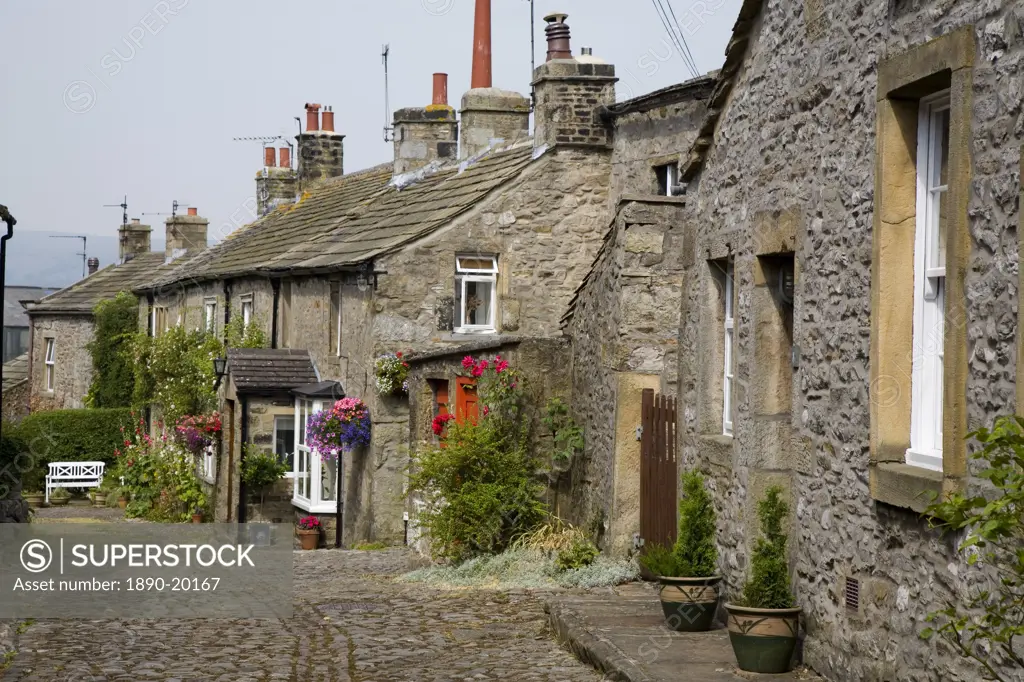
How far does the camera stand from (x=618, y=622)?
29.7 ft

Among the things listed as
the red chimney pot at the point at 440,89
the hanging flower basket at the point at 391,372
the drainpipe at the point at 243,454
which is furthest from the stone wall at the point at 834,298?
the red chimney pot at the point at 440,89

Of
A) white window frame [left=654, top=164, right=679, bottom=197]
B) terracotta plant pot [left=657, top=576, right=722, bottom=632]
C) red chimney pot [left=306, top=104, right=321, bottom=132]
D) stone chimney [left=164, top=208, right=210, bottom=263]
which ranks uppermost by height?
red chimney pot [left=306, top=104, right=321, bottom=132]

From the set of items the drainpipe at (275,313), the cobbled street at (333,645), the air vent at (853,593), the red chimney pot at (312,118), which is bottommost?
the cobbled street at (333,645)

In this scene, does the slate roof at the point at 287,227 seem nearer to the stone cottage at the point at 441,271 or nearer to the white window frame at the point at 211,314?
the white window frame at the point at 211,314

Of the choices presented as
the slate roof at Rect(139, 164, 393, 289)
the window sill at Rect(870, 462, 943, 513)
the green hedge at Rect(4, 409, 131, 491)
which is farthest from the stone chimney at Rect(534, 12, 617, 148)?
the green hedge at Rect(4, 409, 131, 491)

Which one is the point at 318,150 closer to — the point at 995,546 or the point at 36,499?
the point at 36,499

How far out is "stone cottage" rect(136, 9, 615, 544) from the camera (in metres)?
18.3

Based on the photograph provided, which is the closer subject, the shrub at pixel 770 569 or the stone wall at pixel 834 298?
the stone wall at pixel 834 298

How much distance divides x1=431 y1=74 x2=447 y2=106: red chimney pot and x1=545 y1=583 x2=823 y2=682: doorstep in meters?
14.3

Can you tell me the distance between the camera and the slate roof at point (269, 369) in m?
20.9

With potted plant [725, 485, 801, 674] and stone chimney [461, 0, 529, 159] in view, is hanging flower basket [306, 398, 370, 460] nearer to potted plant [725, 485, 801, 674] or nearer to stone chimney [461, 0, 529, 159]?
stone chimney [461, 0, 529, 159]

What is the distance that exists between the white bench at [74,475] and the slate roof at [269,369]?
1167 centimetres

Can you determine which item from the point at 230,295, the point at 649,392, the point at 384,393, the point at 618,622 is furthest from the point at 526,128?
the point at 618,622

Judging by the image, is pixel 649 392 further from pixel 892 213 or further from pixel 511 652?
pixel 892 213
